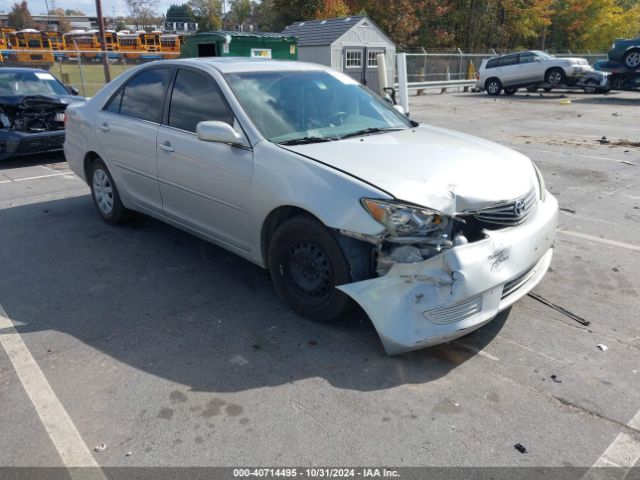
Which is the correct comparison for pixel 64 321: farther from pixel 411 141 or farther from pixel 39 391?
pixel 411 141

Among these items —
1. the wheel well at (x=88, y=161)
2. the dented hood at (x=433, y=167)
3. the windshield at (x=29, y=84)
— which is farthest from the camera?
the windshield at (x=29, y=84)

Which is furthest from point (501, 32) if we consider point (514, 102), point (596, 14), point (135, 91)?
point (135, 91)

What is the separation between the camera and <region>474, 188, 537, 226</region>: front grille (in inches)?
130

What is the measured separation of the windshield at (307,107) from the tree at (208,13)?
233ft

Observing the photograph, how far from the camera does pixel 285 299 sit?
12.7ft

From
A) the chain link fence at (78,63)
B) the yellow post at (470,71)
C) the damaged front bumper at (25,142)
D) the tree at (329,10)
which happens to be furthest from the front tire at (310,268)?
the tree at (329,10)

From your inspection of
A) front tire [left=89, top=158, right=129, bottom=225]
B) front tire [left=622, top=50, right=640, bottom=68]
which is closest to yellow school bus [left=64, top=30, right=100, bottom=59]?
front tire [left=622, top=50, right=640, bottom=68]

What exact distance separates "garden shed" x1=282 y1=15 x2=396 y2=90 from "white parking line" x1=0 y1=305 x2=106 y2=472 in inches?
684

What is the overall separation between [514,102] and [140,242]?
18.1 metres

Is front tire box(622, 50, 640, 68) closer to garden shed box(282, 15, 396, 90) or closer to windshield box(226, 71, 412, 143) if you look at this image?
garden shed box(282, 15, 396, 90)

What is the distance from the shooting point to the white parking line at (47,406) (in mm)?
2541

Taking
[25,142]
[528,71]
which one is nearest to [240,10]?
[528,71]

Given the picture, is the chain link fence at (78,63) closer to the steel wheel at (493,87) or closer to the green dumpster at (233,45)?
the green dumpster at (233,45)

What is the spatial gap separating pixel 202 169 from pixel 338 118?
1160 millimetres
